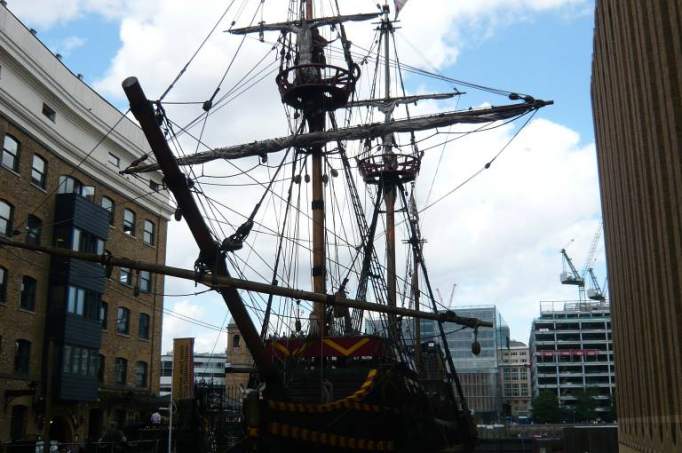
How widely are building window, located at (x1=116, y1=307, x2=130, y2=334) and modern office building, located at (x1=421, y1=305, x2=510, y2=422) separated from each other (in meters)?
92.0

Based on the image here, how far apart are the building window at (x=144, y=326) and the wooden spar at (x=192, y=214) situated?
22941 millimetres

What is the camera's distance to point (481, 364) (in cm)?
14188

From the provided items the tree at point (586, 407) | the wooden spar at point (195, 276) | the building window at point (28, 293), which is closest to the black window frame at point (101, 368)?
the building window at point (28, 293)

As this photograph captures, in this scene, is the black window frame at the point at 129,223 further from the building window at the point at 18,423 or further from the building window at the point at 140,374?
the building window at the point at 18,423

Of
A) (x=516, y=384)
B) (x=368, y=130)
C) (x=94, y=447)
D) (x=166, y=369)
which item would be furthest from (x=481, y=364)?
(x=94, y=447)

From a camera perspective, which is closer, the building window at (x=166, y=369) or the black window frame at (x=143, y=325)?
the black window frame at (x=143, y=325)

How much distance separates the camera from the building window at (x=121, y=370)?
35.3 m

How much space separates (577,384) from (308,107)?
112932 millimetres

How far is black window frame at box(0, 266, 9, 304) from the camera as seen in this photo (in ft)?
89.9

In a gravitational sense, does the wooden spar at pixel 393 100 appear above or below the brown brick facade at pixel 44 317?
above

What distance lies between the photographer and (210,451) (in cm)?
2169

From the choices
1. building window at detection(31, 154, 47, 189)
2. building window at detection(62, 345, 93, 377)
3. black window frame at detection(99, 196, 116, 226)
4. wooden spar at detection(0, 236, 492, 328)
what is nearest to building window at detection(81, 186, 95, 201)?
black window frame at detection(99, 196, 116, 226)

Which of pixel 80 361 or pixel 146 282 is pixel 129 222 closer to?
pixel 146 282

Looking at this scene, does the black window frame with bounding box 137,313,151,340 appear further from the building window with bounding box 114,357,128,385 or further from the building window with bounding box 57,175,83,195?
the building window with bounding box 57,175,83,195
